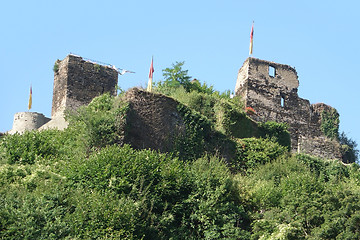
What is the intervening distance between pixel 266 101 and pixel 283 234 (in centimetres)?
1631

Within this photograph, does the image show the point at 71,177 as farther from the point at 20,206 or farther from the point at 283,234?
the point at 283,234

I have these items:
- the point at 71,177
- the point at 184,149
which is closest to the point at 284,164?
the point at 184,149

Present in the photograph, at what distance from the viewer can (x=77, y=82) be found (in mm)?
34312

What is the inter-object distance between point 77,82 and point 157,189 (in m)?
13.0

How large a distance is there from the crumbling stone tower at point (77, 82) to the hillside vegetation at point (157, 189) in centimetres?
546

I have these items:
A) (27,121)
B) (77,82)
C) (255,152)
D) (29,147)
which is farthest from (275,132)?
(27,121)

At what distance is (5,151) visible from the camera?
26031 millimetres

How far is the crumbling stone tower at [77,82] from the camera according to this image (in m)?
33.9

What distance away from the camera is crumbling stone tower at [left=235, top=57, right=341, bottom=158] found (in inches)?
1450

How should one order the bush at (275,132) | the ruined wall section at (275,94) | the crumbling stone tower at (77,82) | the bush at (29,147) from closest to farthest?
the bush at (29,147) → the bush at (275,132) → the crumbling stone tower at (77,82) → the ruined wall section at (275,94)

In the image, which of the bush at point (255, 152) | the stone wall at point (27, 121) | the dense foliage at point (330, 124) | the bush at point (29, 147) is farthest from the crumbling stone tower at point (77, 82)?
the dense foliage at point (330, 124)

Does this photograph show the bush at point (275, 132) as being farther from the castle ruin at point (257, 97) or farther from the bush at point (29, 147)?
the bush at point (29, 147)

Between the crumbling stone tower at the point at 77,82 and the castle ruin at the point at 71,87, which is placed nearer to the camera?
the castle ruin at the point at 71,87

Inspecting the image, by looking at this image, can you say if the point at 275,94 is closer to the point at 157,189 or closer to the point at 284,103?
the point at 284,103
